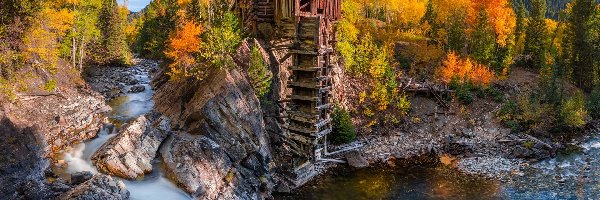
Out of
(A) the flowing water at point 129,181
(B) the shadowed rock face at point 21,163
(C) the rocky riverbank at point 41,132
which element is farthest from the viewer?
(A) the flowing water at point 129,181

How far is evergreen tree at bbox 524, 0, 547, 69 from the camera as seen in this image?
54.8 m

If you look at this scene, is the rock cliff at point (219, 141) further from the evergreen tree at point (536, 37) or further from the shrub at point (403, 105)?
the evergreen tree at point (536, 37)

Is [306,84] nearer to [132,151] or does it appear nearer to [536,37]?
[132,151]

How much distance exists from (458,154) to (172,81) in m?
26.3

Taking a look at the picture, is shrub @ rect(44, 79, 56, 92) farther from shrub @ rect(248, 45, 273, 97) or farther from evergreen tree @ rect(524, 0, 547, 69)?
evergreen tree @ rect(524, 0, 547, 69)

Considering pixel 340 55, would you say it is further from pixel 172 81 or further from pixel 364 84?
pixel 172 81

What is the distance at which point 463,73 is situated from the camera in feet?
150

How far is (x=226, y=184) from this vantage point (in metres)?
23.2

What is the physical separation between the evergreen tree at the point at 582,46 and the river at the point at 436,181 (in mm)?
21479

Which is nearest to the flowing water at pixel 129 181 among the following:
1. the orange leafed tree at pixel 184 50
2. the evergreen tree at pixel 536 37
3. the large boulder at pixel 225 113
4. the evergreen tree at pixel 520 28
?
the large boulder at pixel 225 113

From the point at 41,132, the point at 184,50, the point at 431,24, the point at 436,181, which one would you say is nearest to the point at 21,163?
the point at 41,132

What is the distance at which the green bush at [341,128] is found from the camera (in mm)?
35497

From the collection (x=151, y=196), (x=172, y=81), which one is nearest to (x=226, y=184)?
(x=151, y=196)

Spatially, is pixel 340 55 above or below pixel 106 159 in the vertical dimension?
above
